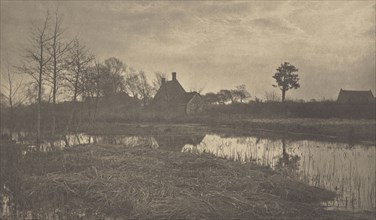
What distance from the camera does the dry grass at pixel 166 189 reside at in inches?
311

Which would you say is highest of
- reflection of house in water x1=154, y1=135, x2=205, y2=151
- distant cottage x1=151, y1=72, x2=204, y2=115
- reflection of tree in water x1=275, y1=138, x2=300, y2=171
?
distant cottage x1=151, y1=72, x2=204, y2=115

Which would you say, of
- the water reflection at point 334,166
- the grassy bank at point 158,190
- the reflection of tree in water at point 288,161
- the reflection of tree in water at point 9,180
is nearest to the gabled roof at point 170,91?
the water reflection at point 334,166

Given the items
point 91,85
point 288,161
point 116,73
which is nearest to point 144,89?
point 116,73

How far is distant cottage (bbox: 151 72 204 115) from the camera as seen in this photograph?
5484 cm

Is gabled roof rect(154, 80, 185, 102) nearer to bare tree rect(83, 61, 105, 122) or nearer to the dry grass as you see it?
bare tree rect(83, 61, 105, 122)

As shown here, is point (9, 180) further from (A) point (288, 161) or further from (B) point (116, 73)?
(B) point (116, 73)

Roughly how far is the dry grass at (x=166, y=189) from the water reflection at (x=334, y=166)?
77 cm

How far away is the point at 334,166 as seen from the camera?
12.8 metres

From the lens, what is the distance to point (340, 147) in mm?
19172

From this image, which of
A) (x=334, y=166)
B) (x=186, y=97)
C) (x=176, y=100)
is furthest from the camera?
(x=176, y=100)

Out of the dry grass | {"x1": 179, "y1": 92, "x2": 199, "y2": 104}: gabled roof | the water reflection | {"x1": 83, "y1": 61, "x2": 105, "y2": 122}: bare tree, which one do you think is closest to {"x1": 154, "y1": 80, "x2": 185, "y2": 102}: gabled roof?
{"x1": 179, "y1": 92, "x2": 199, "y2": 104}: gabled roof

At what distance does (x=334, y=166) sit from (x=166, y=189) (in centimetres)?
676

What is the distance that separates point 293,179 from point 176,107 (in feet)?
148

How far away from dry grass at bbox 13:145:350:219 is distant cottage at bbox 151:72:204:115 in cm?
4126
